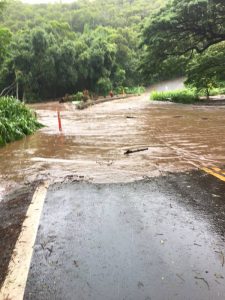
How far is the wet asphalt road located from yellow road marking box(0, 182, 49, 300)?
0.08 m

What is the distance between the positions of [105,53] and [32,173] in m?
43.3

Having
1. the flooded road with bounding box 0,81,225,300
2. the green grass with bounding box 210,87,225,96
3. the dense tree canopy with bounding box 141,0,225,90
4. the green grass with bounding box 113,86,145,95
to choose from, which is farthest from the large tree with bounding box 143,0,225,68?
the green grass with bounding box 113,86,145,95

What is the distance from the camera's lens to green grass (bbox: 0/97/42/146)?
12861 millimetres

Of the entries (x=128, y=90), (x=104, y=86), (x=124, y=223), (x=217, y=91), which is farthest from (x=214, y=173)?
(x=128, y=90)

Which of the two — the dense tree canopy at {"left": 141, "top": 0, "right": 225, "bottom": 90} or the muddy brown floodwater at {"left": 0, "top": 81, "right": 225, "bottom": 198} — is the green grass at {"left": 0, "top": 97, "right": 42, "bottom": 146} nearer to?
the muddy brown floodwater at {"left": 0, "top": 81, "right": 225, "bottom": 198}

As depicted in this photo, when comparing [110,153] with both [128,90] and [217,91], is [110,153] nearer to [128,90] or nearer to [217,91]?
[217,91]

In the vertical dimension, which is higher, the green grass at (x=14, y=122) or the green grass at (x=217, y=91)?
the green grass at (x=14, y=122)

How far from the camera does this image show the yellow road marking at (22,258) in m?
3.41

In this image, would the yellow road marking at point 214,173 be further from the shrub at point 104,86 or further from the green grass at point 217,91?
the shrub at point 104,86

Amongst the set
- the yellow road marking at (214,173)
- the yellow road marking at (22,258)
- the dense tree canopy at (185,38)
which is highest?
the dense tree canopy at (185,38)

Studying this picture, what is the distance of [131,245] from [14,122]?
11186 mm

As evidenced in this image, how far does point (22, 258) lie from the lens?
401 cm

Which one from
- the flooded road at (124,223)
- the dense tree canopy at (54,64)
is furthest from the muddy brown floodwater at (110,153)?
the dense tree canopy at (54,64)

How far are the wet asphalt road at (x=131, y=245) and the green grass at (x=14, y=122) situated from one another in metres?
7.20
